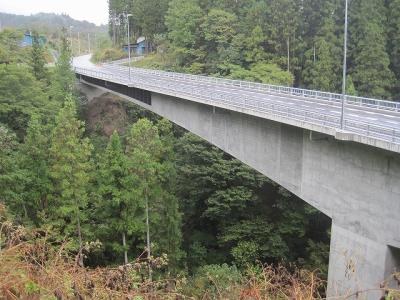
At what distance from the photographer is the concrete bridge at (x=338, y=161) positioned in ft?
55.7

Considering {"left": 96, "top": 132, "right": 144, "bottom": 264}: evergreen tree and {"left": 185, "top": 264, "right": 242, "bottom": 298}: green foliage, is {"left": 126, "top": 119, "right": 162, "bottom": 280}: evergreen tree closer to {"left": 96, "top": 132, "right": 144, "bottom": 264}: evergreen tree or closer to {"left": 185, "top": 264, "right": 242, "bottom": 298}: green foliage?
{"left": 96, "top": 132, "right": 144, "bottom": 264}: evergreen tree

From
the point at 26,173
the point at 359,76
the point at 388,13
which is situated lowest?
the point at 26,173

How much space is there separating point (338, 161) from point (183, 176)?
61.6 feet

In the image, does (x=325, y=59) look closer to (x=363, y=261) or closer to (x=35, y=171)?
(x=35, y=171)

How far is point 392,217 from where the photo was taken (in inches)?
659

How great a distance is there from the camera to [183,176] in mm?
36312

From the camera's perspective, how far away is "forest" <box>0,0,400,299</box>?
25155 millimetres

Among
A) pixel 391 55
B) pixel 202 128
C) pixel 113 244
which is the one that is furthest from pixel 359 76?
pixel 113 244

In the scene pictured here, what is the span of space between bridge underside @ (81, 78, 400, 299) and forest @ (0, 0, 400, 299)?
2.73m

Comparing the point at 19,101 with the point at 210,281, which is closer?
the point at 210,281

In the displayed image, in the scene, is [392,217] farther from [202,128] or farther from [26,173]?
[26,173]

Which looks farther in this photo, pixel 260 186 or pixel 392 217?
pixel 260 186

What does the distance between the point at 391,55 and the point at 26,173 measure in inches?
1807

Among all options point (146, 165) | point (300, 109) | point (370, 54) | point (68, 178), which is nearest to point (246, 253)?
point (146, 165)
